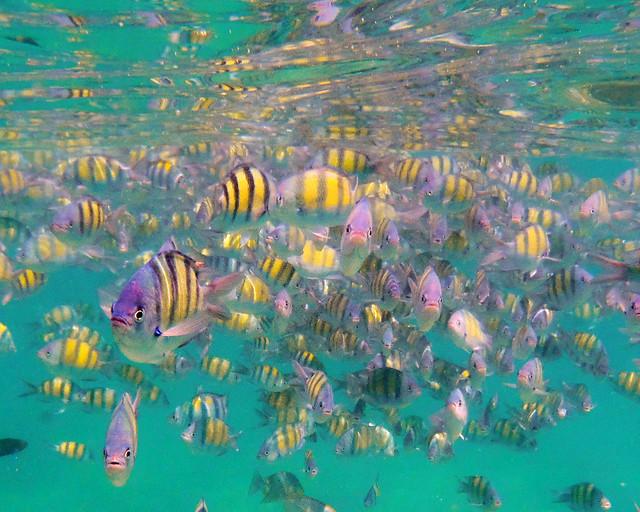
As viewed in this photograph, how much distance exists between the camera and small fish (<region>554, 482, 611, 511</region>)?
9.46 meters

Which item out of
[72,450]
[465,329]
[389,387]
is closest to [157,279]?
[465,329]

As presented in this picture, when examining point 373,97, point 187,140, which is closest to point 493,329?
point 373,97

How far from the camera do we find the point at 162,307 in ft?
8.68

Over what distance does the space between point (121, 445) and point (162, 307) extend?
1.43m

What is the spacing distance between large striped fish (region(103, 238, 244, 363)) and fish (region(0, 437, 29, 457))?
4.83 metres

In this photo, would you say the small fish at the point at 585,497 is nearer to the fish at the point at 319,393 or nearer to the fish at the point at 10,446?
the fish at the point at 319,393

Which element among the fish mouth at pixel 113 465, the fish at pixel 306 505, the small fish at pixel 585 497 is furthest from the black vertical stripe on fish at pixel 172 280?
the small fish at pixel 585 497

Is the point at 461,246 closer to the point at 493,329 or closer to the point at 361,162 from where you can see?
the point at 493,329

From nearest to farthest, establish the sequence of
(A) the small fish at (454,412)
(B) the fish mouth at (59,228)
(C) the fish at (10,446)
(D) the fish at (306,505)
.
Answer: (B) the fish mouth at (59,228), (C) the fish at (10,446), (A) the small fish at (454,412), (D) the fish at (306,505)

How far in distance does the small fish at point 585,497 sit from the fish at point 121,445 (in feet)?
28.9

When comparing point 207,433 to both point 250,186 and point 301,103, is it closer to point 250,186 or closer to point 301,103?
point 250,186

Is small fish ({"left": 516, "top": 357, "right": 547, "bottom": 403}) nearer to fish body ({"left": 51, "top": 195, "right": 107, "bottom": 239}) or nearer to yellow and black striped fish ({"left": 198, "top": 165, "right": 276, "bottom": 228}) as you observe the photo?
yellow and black striped fish ({"left": 198, "top": 165, "right": 276, "bottom": 228})

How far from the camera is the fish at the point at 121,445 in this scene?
11.3 feet

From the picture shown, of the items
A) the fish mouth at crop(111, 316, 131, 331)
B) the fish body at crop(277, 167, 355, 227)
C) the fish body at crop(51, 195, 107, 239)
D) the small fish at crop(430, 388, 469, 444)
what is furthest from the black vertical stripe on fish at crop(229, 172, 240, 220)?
the small fish at crop(430, 388, 469, 444)
